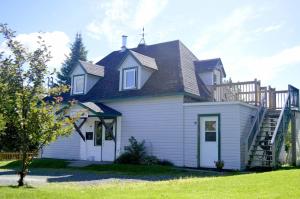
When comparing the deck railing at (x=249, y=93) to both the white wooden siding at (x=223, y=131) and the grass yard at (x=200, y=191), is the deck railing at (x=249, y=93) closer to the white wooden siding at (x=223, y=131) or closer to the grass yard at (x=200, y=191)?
Answer: the white wooden siding at (x=223, y=131)

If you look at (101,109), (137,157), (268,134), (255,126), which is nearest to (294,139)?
(268,134)

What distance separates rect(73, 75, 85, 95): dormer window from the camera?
→ 2589cm

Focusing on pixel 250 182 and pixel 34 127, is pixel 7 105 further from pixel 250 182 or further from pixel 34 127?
pixel 250 182

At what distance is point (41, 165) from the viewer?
70.8 ft

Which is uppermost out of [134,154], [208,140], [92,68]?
[92,68]

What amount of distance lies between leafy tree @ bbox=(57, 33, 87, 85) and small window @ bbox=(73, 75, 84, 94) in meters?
25.6

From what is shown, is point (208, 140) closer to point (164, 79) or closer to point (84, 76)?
point (164, 79)

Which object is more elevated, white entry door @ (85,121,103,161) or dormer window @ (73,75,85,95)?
dormer window @ (73,75,85,95)

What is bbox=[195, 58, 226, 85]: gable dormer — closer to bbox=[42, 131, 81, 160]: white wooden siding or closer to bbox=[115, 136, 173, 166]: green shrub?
bbox=[115, 136, 173, 166]: green shrub

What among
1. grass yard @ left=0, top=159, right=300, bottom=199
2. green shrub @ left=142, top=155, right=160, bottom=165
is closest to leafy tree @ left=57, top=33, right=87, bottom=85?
green shrub @ left=142, top=155, right=160, bottom=165

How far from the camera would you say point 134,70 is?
2273 centimetres

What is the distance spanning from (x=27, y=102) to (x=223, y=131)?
10270mm

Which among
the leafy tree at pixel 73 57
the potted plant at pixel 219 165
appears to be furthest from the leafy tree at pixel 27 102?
the leafy tree at pixel 73 57

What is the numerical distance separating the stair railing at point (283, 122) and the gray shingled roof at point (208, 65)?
483 centimetres
